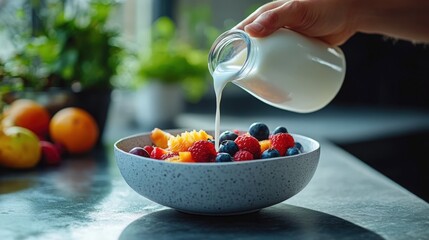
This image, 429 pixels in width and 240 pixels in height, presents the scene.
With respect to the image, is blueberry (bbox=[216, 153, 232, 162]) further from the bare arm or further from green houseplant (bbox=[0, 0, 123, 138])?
green houseplant (bbox=[0, 0, 123, 138])

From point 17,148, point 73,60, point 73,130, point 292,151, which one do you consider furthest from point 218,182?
point 73,60

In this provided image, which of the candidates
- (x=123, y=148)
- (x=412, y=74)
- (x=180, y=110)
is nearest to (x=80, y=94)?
(x=180, y=110)

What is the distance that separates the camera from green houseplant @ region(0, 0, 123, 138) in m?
1.76

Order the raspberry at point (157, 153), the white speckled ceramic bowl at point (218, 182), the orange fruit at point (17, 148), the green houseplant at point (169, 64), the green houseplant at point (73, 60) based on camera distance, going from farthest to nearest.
Answer: 1. the green houseplant at point (169, 64)
2. the green houseplant at point (73, 60)
3. the orange fruit at point (17, 148)
4. the raspberry at point (157, 153)
5. the white speckled ceramic bowl at point (218, 182)

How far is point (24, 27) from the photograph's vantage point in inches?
87.2

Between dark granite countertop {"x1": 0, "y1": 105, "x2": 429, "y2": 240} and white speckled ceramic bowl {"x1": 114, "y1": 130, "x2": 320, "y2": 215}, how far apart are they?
39mm

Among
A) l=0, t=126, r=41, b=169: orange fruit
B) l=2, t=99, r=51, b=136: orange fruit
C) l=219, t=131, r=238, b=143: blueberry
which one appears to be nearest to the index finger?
l=219, t=131, r=238, b=143: blueberry

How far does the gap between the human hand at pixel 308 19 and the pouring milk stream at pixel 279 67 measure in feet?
0.07

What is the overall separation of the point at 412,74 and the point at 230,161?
84.1 inches

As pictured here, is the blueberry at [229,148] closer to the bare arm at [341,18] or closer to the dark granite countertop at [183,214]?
the dark granite countertop at [183,214]

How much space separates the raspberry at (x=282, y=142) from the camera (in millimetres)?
1028

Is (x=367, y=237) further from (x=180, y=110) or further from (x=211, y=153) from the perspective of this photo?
(x=180, y=110)

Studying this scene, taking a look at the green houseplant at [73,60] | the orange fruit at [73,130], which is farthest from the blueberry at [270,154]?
the green houseplant at [73,60]

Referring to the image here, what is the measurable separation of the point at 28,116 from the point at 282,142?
2.71 feet
